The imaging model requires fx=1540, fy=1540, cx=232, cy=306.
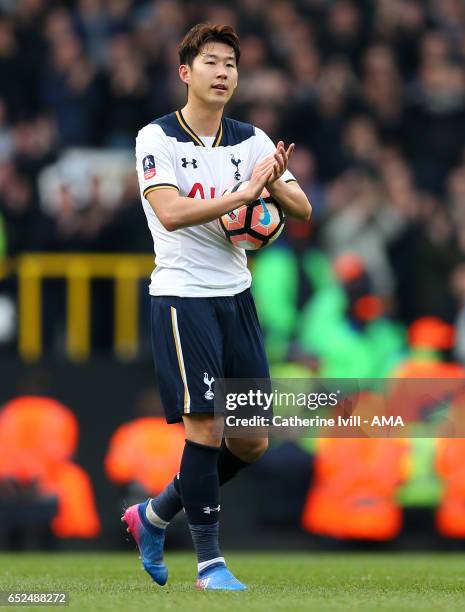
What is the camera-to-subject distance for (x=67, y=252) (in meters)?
12.0

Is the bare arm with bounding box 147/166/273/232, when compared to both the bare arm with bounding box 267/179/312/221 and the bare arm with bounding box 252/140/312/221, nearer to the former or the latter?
the bare arm with bounding box 252/140/312/221

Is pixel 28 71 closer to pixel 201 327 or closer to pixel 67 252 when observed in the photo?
pixel 67 252

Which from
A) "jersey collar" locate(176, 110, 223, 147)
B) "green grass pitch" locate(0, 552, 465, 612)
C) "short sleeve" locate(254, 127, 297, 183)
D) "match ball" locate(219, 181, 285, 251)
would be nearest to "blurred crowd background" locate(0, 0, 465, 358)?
"green grass pitch" locate(0, 552, 465, 612)

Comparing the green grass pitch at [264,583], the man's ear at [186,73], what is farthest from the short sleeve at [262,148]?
the green grass pitch at [264,583]

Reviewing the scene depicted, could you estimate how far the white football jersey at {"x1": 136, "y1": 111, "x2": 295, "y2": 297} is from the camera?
21.2ft

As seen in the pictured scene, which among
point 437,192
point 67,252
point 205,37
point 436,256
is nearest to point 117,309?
point 67,252

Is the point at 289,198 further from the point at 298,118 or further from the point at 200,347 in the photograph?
the point at 298,118

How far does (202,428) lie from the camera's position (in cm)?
641

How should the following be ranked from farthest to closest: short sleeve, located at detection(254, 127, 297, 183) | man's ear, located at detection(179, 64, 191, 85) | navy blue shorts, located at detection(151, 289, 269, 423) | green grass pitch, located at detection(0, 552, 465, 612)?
short sleeve, located at detection(254, 127, 297, 183)
man's ear, located at detection(179, 64, 191, 85)
navy blue shorts, located at detection(151, 289, 269, 423)
green grass pitch, located at detection(0, 552, 465, 612)

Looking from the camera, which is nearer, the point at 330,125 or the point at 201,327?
the point at 201,327

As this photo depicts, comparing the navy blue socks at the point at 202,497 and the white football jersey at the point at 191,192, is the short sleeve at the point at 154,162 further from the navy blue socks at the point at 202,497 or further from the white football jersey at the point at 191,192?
the navy blue socks at the point at 202,497

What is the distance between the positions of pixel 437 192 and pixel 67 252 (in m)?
3.91

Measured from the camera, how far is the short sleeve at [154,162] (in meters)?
6.40

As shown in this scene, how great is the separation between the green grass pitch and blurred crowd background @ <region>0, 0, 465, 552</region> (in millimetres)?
1122
